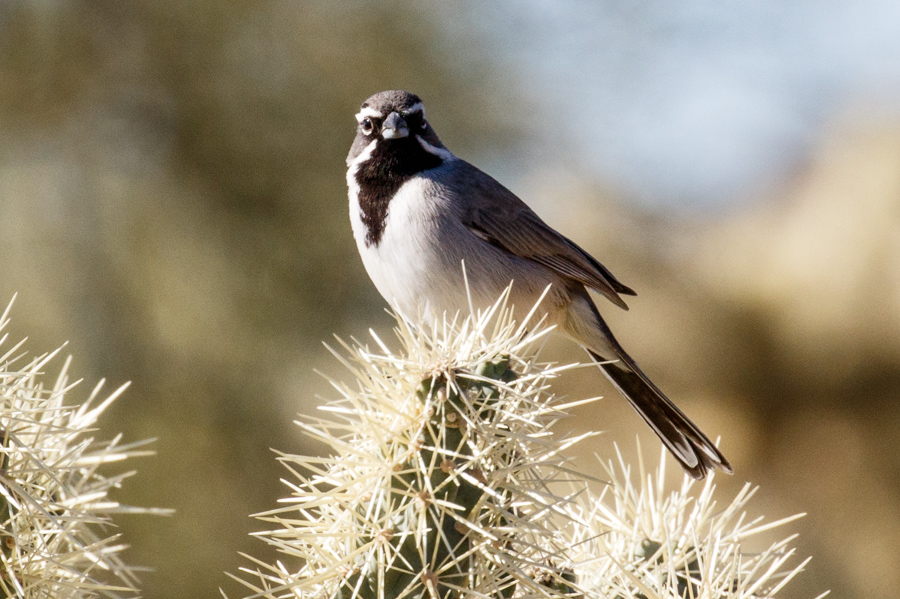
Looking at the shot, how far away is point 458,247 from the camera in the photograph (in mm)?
3932

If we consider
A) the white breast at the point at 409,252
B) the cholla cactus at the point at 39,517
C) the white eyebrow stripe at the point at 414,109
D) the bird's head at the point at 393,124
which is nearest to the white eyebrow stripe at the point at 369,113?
the bird's head at the point at 393,124

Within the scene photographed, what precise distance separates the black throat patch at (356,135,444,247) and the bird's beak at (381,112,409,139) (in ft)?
0.38

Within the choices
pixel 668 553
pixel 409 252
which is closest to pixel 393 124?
pixel 409 252

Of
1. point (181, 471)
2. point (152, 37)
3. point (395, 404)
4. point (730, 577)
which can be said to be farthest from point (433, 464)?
point (152, 37)

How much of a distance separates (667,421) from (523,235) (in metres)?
1.09

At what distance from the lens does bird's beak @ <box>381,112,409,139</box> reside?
3812 millimetres

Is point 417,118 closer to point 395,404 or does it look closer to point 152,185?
point 395,404

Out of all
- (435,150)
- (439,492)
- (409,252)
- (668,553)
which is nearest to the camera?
(439,492)

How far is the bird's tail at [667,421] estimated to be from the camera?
11.5 ft

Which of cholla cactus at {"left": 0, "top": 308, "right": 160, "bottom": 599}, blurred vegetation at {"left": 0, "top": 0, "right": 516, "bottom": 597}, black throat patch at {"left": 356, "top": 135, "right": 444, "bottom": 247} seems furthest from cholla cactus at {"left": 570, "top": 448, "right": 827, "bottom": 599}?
blurred vegetation at {"left": 0, "top": 0, "right": 516, "bottom": 597}

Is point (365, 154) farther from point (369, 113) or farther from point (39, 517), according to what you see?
point (39, 517)

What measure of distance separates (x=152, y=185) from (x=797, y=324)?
20.5ft

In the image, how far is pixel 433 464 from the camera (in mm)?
1593

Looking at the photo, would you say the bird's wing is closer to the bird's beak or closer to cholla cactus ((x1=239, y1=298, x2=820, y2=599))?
the bird's beak
